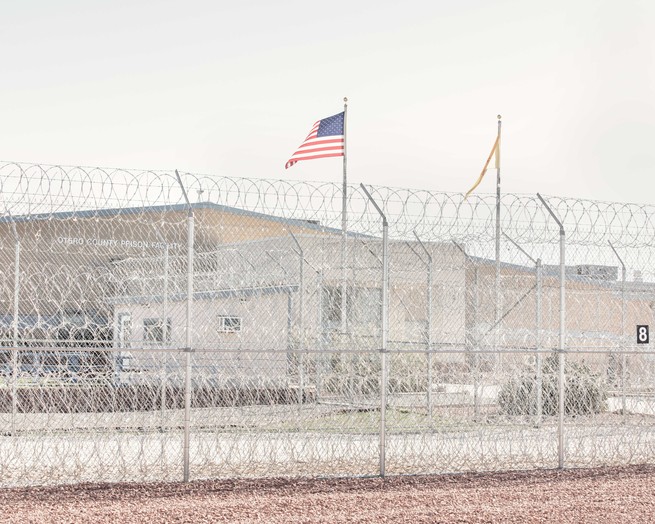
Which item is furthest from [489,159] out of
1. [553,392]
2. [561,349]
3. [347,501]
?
[347,501]

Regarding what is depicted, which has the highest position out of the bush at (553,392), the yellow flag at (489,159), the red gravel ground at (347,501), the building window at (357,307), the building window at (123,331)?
the yellow flag at (489,159)

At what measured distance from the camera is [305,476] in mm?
9430

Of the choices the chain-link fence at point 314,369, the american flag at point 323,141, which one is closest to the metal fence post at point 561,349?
the chain-link fence at point 314,369

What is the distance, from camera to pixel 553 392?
50.1 feet

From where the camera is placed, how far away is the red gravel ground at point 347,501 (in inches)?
303

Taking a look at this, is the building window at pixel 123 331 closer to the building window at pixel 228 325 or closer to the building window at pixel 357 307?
the building window at pixel 228 325

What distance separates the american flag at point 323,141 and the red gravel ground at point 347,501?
9.66 metres

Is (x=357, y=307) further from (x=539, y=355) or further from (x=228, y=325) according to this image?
(x=539, y=355)

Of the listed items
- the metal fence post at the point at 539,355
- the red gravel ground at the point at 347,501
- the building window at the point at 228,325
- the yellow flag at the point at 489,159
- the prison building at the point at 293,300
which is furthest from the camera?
the yellow flag at the point at 489,159

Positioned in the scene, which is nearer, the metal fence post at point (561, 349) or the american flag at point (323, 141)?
the metal fence post at point (561, 349)

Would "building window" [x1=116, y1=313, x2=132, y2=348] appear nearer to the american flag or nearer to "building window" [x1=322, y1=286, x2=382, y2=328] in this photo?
"building window" [x1=322, y1=286, x2=382, y2=328]

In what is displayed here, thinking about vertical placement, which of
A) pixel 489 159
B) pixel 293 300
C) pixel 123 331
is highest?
pixel 489 159

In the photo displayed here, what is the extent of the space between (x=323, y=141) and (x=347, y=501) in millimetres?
11070

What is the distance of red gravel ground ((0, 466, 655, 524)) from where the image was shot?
303 inches
